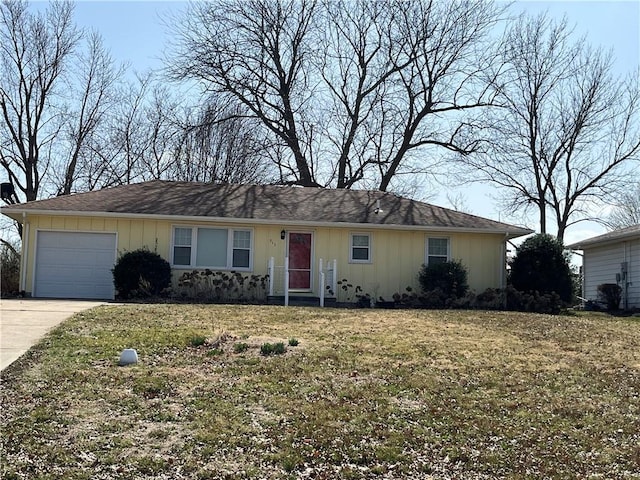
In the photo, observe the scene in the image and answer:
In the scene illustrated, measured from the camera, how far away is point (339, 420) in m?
6.23

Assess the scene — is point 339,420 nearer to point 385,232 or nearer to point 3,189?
point 385,232

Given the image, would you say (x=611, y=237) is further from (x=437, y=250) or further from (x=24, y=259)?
(x=24, y=259)

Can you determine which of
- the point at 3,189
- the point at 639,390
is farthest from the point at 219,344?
the point at 3,189

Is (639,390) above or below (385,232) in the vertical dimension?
below

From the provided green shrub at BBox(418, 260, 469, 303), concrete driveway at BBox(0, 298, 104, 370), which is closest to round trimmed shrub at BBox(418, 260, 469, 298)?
green shrub at BBox(418, 260, 469, 303)

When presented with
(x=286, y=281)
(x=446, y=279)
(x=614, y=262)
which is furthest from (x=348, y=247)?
(x=614, y=262)

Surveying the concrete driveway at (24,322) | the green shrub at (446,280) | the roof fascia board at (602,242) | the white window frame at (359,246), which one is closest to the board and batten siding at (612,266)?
the roof fascia board at (602,242)

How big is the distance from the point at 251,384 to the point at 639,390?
4342 millimetres

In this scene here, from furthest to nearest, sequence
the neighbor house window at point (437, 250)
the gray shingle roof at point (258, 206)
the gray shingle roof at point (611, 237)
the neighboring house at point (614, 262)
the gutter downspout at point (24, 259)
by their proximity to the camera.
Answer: the neighboring house at point (614, 262)
the gray shingle roof at point (611, 237)
the neighbor house window at point (437, 250)
the gray shingle roof at point (258, 206)
the gutter downspout at point (24, 259)

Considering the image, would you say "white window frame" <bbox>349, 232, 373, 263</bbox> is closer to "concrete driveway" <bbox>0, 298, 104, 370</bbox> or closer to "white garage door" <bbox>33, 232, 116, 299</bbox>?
"white garage door" <bbox>33, 232, 116, 299</bbox>

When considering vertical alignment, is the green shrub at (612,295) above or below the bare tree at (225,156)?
below

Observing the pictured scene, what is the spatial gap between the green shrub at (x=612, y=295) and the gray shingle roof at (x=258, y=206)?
3.79 metres

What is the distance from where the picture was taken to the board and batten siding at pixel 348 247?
61.1 ft

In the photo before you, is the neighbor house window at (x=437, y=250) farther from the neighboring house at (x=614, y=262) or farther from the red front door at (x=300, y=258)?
the neighboring house at (x=614, y=262)
